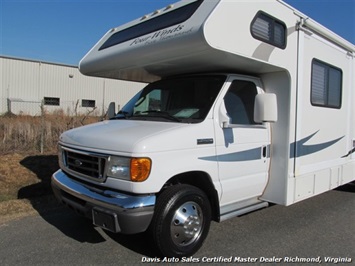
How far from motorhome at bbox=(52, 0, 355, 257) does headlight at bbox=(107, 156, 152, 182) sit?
0.03 ft

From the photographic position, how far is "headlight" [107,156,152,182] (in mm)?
3406

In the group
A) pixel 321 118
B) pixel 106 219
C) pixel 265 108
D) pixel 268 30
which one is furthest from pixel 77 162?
pixel 321 118

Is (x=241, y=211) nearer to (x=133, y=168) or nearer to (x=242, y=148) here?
(x=242, y=148)

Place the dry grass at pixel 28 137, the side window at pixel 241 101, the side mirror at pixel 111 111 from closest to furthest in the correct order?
1. the side window at pixel 241 101
2. the side mirror at pixel 111 111
3. the dry grass at pixel 28 137

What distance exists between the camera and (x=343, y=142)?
20.5ft

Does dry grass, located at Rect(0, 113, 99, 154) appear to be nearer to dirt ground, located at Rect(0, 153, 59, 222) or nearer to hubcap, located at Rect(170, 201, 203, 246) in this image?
dirt ground, located at Rect(0, 153, 59, 222)

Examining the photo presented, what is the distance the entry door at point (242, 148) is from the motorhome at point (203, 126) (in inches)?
0.6

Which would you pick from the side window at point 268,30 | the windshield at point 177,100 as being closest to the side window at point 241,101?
the windshield at point 177,100

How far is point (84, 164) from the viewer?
397 centimetres

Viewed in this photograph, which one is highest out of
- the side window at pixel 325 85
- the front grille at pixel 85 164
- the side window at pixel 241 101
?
the side window at pixel 325 85

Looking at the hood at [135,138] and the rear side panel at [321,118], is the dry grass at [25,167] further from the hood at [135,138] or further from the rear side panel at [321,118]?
the rear side panel at [321,118]

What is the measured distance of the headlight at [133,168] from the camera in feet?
11.2

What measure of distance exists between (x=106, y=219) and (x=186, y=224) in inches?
35.4

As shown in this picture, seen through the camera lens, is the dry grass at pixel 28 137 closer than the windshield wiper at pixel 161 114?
No
